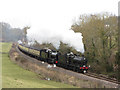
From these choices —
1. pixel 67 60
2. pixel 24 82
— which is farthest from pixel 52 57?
pixel 24 82

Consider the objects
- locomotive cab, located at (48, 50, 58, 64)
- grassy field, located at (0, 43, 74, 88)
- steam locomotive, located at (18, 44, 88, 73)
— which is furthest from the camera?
locomotive cab, located at (48, 50, 58, 64)

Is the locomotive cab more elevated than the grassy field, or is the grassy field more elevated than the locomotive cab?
the locomotive cab

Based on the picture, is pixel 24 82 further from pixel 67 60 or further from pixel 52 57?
pixel 52 57

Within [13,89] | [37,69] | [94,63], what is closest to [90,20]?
[94,63]

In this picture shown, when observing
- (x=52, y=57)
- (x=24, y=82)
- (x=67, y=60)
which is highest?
(x=52, y=57)

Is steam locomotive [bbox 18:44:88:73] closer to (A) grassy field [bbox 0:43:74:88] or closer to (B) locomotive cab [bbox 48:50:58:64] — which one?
(B) locomotive cab [bbox 48:50:58:64]

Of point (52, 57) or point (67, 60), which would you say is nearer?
point (67, 60)

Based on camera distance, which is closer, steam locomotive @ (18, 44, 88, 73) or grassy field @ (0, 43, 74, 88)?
grassy field @ (0, 43, 74, 88)

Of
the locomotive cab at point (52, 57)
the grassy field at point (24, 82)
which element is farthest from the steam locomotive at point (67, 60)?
the grassy field at point (24, 82)

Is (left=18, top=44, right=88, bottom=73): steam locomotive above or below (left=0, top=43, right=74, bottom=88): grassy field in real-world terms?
above

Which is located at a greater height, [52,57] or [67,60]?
[52,57]

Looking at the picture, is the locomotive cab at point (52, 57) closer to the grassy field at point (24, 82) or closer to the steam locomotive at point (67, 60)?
the steam locomotive at point (67, 60)

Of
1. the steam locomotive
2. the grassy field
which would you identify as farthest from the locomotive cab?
the grassy field

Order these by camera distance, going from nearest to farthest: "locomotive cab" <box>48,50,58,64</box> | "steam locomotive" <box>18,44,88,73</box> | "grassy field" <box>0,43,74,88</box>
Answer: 1. "grassy field" <box>0,43,74,88</box>
2. "steam locomotive" <box>18,44,88,73</box>
3. "locomotive cab" <box>48,50,58,64</box>
